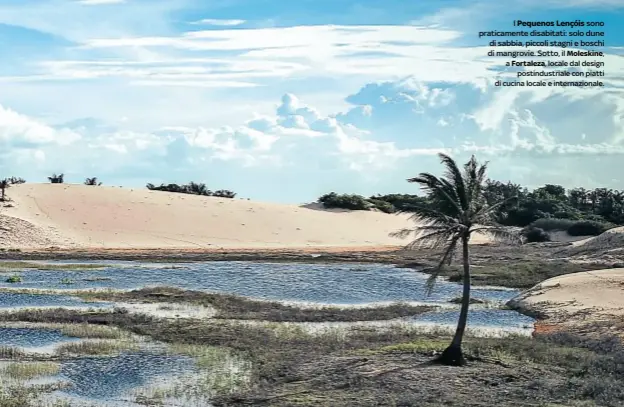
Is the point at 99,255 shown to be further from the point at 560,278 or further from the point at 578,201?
the point at 578,201

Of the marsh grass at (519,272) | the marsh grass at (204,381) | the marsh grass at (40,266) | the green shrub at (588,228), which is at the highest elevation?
the green shrub at (588,228)

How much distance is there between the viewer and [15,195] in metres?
77.5

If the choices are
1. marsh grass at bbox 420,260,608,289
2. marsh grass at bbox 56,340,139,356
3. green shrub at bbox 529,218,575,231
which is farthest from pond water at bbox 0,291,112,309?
green shrub at bbox 529,218,575,231

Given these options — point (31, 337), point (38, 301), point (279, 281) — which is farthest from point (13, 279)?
point (31, 337)

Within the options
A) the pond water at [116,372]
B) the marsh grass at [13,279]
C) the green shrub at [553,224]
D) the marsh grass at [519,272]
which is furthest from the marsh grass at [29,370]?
the green shrub at [553,224]

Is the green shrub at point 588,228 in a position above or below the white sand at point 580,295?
above

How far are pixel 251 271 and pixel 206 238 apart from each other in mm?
25314

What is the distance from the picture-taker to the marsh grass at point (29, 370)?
22094mm

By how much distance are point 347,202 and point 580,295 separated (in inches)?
2425

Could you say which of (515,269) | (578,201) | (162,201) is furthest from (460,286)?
(578,201)

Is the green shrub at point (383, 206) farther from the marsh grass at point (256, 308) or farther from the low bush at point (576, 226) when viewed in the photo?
the marsh grass at point (256, 308)

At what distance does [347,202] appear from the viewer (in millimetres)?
97562

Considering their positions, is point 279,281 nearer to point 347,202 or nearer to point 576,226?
point 576,226

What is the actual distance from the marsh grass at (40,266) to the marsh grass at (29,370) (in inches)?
1068
